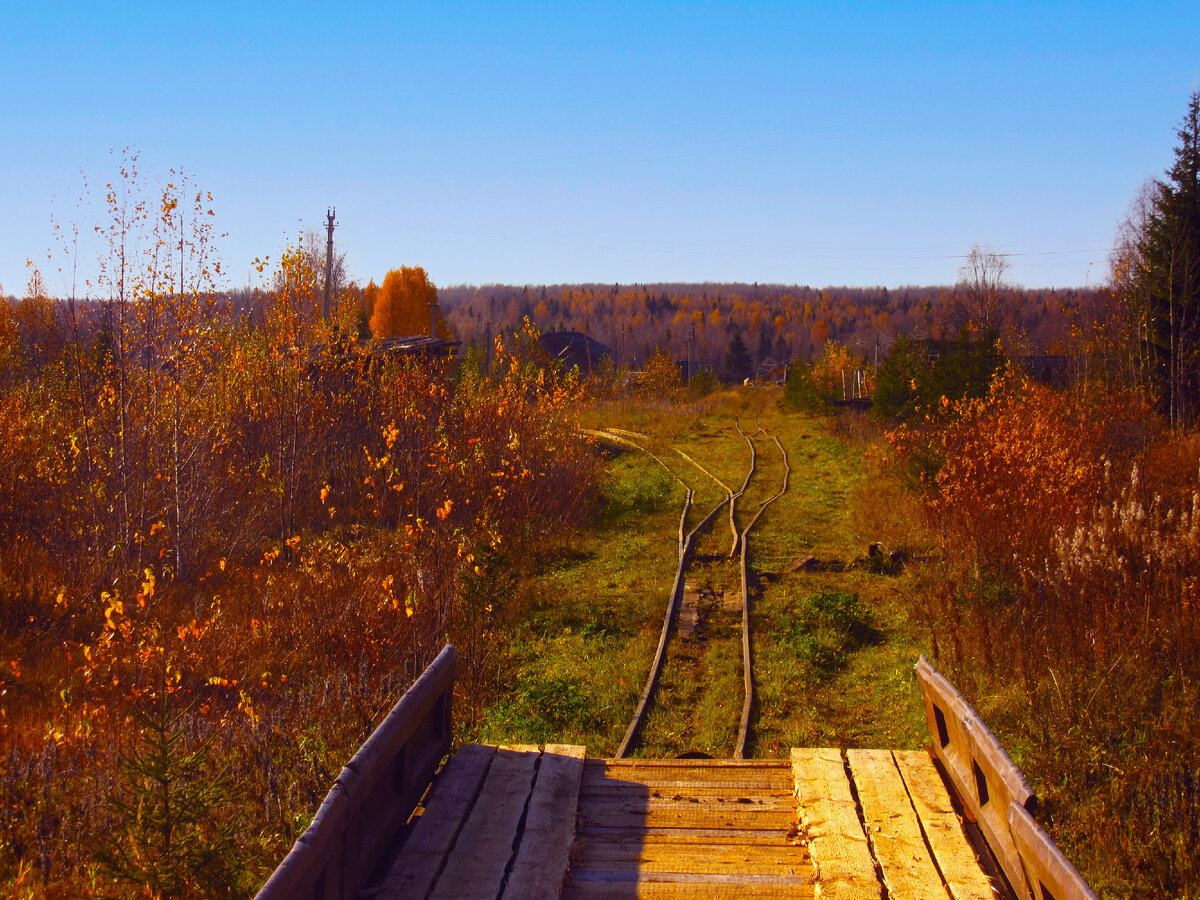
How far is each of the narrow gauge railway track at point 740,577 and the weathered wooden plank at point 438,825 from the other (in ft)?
6.09

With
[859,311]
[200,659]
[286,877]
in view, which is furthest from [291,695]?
[859,311]

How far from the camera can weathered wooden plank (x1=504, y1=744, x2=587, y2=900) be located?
3617mm

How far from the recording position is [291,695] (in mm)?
6730

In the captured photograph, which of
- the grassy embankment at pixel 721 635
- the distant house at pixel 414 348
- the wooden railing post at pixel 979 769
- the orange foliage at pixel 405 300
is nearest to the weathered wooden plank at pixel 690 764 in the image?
the wooden railing post at pixel 979 769

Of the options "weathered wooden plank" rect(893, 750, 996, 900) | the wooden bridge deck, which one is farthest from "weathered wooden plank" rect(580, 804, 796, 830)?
"weathered wooden plank" rect(893, 750, 996, 900)

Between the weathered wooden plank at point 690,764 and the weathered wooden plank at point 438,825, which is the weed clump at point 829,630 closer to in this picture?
the weathered wooden plank at point 690,764

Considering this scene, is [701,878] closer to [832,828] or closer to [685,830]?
Result: [685,830]

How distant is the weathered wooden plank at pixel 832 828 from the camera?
3590 mm

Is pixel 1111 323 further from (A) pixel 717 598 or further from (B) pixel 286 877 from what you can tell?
(B) pixel 286 877

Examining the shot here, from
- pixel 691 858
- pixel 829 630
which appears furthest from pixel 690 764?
pixel 829 630

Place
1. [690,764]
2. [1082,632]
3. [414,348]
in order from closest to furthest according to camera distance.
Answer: [690,764] < [1082,632] < [414,348]

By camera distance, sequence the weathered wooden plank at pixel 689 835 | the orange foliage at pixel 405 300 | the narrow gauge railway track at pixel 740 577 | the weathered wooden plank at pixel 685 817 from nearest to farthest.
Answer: the weathered wooden plank at pixel 689 835
the weathered wooden plank at pixel 685 817
the narrow gauge railway track at pixel 740 577
the orange foliage at pixel 405 300

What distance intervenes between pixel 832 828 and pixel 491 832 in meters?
1.55

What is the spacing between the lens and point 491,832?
161 inches
